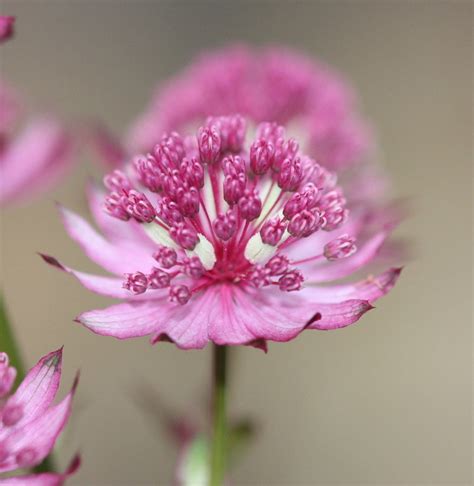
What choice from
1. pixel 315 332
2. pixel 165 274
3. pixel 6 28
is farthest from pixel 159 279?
pixel 315 332

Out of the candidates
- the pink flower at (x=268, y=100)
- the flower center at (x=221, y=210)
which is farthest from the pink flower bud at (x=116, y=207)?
the pink flower at (x=268, y=100)

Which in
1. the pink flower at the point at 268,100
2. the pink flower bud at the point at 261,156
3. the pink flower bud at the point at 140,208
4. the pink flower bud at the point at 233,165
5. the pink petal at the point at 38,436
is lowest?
the pink petal at the point at 38,436

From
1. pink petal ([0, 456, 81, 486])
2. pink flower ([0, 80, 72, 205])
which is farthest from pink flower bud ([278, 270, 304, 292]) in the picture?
pink flower ([0, 80, 72, 205])

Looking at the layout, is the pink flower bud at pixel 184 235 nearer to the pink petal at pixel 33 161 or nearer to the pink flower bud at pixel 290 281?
the pink flower bud at pixel 290 281

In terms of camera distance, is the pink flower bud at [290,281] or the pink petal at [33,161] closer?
the pink flower bud at [290,281]

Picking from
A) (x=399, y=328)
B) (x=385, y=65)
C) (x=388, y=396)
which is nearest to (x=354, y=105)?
(x=388, y=396)

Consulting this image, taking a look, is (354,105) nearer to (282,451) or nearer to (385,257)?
(385,257)

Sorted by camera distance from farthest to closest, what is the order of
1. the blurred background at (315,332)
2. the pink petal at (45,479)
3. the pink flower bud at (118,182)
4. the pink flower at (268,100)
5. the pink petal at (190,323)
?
the blurred background at (315,332) → the pink flower at (268,100) → the pink flower bud at (118,182) → the pink petal at (190,323) → the pink petal at (45,479)
